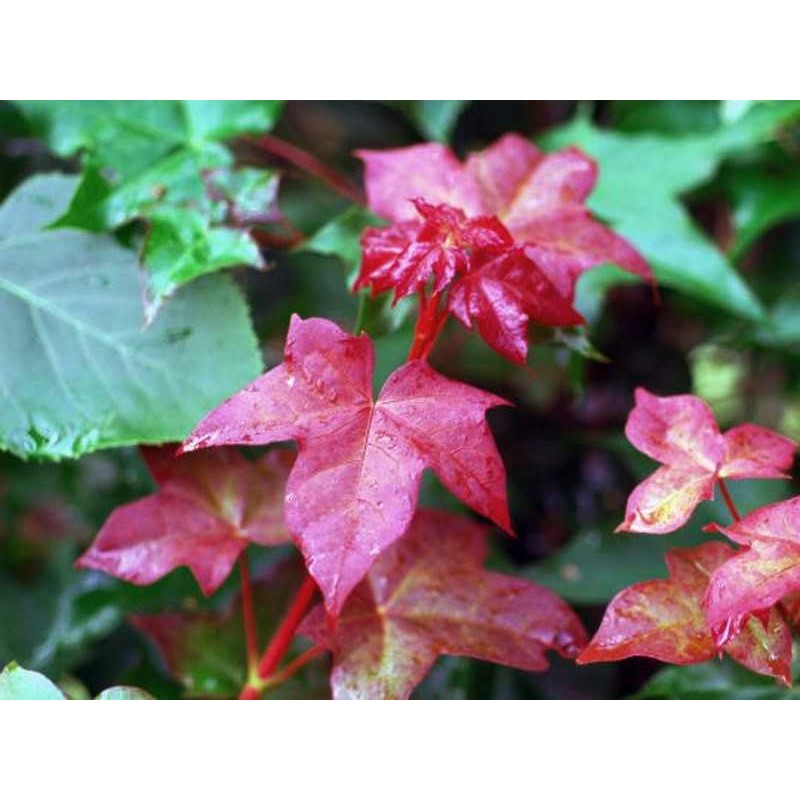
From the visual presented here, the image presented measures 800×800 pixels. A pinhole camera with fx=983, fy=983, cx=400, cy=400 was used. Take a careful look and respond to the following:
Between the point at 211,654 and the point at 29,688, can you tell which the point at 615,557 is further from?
the point at 29,688

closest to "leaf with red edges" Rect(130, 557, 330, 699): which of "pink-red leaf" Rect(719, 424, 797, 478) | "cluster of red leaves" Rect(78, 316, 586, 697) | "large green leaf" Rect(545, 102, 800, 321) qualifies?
"cluster of red leaves" Rect(78, 316, 586, 697)

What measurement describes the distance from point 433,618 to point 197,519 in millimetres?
154

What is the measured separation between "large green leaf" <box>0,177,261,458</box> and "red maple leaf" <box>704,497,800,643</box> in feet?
1.01

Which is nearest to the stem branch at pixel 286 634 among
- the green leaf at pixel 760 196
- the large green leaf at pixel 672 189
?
the large green leaf at pixel 672 189

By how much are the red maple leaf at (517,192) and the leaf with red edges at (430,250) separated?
0.07 metres

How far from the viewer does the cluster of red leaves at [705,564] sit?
451 mm

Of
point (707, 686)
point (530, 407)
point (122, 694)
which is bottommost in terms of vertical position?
point (530, 407)

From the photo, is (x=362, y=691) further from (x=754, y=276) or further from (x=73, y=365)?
(x=754, y=276)

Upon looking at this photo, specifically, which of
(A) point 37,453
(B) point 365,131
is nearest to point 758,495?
(A) point 37,453

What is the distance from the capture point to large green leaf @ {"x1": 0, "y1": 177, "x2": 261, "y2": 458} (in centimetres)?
60

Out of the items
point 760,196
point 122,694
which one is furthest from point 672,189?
point 122,694

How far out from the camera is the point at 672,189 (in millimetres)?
898

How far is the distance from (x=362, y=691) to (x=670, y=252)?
531 millimetres

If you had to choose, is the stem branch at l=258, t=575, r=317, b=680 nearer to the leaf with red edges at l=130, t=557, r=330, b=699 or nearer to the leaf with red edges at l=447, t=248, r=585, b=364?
the leaf with red edges at l=130, t=557, r=330, b=699
